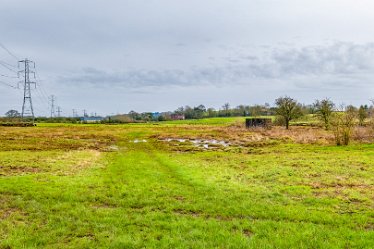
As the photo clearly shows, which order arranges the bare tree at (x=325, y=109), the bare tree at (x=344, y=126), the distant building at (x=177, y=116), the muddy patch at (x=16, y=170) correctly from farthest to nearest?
the distant building at (x=177, y=116)
the bare tree at (x=325, y=109)
the bare tree at (x=344, y=126)
the muddy patch at (x=16, y=170)

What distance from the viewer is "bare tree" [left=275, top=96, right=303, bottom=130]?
71.3 meters

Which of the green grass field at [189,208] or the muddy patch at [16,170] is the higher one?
the muddy patch at [16,170]

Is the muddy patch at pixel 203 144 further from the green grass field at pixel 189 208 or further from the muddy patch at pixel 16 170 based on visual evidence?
the muddy patch at pixel 16 170

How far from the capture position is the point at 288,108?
236 ft

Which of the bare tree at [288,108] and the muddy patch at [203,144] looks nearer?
the muddy patch at [203,144]

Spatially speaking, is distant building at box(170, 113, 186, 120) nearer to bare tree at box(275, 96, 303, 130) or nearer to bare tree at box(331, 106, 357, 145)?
bare tree at box(275, 96, 303, 130)

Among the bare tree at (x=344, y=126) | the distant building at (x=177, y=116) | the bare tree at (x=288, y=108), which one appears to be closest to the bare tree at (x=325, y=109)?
the bare tree at (x=288, y=108)

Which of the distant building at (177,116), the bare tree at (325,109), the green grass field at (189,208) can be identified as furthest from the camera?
the distant building at (177,116)

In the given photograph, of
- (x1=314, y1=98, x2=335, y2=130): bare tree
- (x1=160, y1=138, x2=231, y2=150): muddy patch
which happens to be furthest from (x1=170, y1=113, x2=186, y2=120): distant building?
(x1=160, y1=138, x2=231, y2=150): muddy patch

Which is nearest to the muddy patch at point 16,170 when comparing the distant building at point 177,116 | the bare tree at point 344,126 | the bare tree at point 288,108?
the bare tree at point 344,126

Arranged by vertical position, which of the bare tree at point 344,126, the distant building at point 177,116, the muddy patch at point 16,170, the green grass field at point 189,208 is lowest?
the green grass field at point 189,208

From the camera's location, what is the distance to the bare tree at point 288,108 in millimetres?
71312

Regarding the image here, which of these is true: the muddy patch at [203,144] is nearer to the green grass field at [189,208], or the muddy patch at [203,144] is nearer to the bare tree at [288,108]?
the green grass field at [189,208]

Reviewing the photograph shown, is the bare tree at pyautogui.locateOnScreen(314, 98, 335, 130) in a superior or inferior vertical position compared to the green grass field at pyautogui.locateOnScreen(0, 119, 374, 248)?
superior
